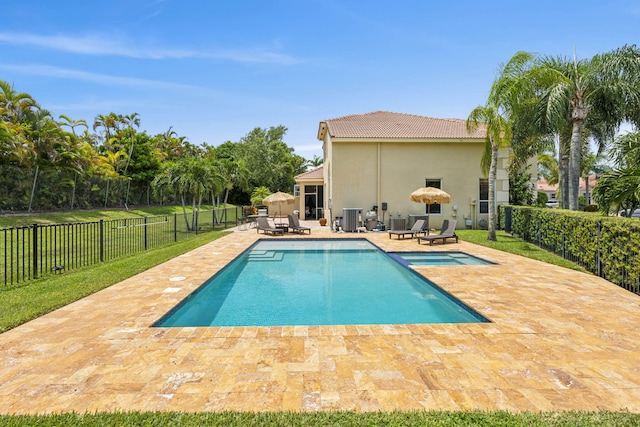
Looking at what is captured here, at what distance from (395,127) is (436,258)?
456 inches

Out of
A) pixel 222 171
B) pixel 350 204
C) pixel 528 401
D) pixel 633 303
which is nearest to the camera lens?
pixel 528 401

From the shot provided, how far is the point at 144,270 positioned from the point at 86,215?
23.0 meters

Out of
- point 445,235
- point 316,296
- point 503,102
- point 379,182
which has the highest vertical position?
point 503,102

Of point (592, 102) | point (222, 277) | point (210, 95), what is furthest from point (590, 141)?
point (210, 95)

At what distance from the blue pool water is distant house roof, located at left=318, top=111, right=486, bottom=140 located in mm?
9362

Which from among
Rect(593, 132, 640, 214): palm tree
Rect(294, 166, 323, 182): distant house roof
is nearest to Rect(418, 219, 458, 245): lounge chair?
Rect(593, 132, 640, 214): palm tree

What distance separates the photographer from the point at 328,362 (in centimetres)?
367

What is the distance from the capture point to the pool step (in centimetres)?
1174

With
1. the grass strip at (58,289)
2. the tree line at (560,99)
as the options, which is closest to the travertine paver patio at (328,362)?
the grass strip at (58,289)

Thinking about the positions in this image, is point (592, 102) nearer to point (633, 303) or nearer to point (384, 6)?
point (384, 6)

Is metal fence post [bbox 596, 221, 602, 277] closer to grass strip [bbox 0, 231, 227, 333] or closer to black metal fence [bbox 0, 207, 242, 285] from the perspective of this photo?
grass strip [bbox 0, 231, 227, 333]

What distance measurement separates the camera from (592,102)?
48.1 feet

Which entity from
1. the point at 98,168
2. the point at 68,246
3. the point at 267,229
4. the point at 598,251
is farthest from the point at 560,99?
the point at 98,168

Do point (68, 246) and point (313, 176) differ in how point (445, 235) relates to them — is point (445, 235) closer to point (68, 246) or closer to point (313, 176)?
point (68, 246)
